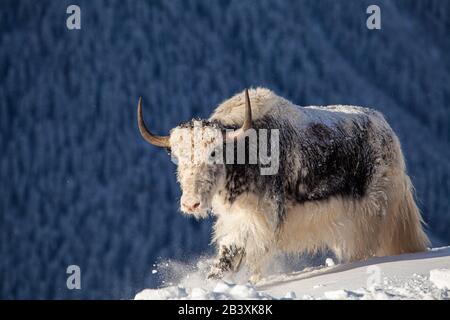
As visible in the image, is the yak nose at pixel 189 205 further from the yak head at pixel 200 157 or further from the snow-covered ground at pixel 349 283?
the snow-covered ground at pixel 349 283

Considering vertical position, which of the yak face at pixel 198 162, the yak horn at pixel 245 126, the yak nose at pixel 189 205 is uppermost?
the yak horn at pixel 245 126

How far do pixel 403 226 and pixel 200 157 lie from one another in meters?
2.13

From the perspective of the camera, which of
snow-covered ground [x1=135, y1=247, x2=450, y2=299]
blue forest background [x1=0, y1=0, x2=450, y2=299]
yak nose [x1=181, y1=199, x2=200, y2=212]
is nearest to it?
snow-covered ground [x1=135, y1=247, x2=450, y2=299]

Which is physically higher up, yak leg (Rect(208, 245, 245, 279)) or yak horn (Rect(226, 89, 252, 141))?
yak horn (Rect(226, 89, 252, 141))

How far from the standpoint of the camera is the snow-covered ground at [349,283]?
4688 millimetres

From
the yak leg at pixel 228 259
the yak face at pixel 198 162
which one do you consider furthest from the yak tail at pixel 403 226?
the yak face at pixel 198 162

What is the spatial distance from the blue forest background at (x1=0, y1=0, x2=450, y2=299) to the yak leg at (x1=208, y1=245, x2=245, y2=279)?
59.2 ft

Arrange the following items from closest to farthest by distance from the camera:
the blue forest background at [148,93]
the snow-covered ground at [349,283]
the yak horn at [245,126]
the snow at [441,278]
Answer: the snow-covered ground at [349,283] < the snow at [441,278] < the yak horn at [245,126] < the blue forest background at [148,93]

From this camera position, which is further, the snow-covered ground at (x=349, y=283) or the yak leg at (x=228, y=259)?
the yak leg at (x=228, y=259)

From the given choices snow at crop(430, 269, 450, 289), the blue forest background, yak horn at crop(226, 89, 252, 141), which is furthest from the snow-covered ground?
the blue forest background

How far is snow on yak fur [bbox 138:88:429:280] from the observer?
643cm

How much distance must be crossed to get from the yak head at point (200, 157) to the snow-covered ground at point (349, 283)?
578 mm

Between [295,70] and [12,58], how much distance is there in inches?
416

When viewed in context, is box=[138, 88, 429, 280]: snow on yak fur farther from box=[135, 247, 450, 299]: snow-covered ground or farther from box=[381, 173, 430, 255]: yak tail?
box=[135, 247, 450, 299]: snow-covered ground
